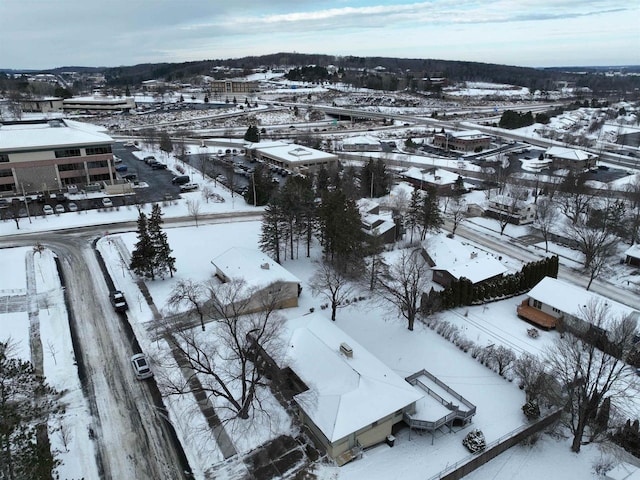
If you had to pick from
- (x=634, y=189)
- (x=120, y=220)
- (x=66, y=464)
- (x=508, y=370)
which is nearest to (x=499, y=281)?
(x=508, y=370)

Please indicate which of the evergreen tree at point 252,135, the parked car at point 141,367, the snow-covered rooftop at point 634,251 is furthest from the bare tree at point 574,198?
the evergreen tree at point 252,135

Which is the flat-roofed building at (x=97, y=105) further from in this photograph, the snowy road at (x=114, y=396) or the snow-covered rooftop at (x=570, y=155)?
the snowy road at (x=114, y=396)

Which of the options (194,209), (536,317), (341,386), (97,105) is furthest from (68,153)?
(97,105)

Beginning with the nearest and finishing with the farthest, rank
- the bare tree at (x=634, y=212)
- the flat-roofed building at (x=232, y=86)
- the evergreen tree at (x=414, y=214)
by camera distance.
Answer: the bare tree at (x=634, y=212)
the evergreen tree at (x=414, y=214)
the flat-roofed building at (x=232, y=86)

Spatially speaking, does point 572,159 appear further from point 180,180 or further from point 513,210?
point 180,180

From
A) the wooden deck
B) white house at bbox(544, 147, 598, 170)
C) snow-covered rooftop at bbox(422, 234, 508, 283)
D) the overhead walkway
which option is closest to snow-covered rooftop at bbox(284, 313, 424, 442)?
the overhead walkway

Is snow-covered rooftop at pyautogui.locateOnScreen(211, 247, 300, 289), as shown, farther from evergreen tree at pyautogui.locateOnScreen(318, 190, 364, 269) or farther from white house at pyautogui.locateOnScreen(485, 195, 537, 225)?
white house at pyautogui.locateOnScreen(485, 195, 537, 225)

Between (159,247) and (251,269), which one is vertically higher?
(159,247)
